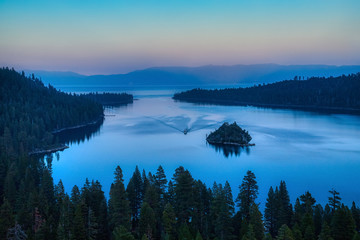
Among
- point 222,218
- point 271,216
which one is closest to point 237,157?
point 271,216

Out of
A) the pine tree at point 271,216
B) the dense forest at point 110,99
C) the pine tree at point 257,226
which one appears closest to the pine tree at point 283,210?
the pine tree at point 271,216

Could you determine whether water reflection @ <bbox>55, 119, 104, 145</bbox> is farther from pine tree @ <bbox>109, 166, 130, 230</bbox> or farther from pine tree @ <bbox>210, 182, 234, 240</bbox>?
pine tree @ <bbox>210, 182, 234, 240</bbox>

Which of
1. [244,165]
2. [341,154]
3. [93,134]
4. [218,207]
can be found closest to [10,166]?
[218,207]

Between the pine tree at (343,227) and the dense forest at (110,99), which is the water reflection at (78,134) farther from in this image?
the dense forest at (110,99)

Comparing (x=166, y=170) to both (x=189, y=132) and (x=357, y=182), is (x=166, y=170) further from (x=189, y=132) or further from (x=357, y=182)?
(x=189, y=132)

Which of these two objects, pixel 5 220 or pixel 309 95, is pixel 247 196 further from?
pixel 309 95

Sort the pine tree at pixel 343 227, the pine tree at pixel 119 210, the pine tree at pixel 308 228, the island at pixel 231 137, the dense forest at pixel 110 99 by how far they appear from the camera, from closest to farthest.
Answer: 1. the pine tree at pixel 308 228
2. the pine tree at pixel 343 227
3. the pine tree at pixel 119 210
4. the island at pixel 231 137
5. the dense forest at pixel 110 99

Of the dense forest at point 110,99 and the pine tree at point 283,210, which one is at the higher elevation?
the dense forest at point 110,99
